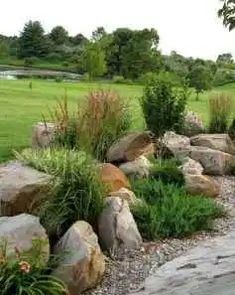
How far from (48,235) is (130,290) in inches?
45.4

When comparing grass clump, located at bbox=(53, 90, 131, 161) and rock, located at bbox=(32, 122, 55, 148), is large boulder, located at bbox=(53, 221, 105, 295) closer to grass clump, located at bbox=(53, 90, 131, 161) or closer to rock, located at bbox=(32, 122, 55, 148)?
grass clump, located at bbox=(53, 90, 131, 161)

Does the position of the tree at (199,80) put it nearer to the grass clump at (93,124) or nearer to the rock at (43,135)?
the rock at (43,135)

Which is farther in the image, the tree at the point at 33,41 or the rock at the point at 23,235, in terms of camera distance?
the tree at the point at 33,41

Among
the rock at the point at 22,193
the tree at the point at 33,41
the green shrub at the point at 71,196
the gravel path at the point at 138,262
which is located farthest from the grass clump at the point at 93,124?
the tree at the point at 33,41

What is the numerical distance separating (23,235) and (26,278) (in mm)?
556

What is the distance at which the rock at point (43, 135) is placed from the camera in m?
A: 10.8

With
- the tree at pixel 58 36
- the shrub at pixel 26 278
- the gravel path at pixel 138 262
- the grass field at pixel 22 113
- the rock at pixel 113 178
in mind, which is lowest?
the grass field at pixel 22 113

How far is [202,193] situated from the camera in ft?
29.6

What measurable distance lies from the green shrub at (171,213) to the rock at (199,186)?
0.45 meters

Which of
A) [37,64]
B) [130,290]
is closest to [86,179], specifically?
[130,290]

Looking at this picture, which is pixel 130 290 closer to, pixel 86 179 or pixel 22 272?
pixel 22 272

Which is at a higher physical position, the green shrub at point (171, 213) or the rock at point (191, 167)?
the rock at point (191, 167)

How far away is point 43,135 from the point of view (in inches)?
443

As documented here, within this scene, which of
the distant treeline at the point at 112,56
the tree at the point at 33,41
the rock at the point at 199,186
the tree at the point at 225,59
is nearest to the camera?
the rock at the point at 199,186
